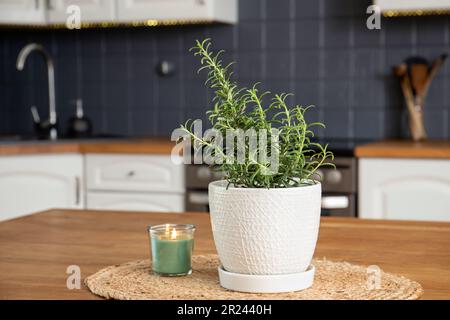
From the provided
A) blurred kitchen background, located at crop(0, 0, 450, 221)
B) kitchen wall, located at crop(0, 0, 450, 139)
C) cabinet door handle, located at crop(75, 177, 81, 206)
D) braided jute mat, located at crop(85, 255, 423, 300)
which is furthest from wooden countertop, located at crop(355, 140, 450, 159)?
braided jute mat, located at crop(85, 255, 423, 300)

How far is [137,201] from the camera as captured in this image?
3.12 m

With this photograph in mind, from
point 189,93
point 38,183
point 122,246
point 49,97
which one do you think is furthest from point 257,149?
point 49,97

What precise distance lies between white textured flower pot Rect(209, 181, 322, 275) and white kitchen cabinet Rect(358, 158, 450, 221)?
192 cm

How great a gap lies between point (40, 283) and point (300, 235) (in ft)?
1.08

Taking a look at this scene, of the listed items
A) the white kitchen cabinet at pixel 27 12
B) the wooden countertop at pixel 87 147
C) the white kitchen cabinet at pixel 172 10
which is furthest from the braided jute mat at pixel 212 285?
the white kitchen cabinet at pixel 27 12

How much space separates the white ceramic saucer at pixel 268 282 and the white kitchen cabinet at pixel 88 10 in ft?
8.74

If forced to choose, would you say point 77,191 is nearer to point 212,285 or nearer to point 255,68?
point 255,68

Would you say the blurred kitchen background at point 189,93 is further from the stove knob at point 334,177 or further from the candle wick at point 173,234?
the candle wick at point 173,234

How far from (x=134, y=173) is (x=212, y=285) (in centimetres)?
222

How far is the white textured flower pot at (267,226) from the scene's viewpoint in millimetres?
858

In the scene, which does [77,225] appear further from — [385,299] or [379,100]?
[379,100]

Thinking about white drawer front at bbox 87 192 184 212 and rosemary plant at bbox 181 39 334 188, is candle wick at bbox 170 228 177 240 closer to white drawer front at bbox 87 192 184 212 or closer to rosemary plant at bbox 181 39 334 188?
rosemary plant at bbox 181 39 334 188

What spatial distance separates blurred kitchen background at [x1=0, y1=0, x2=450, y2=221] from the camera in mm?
2791

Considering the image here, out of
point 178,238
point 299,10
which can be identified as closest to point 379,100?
point 299,10
